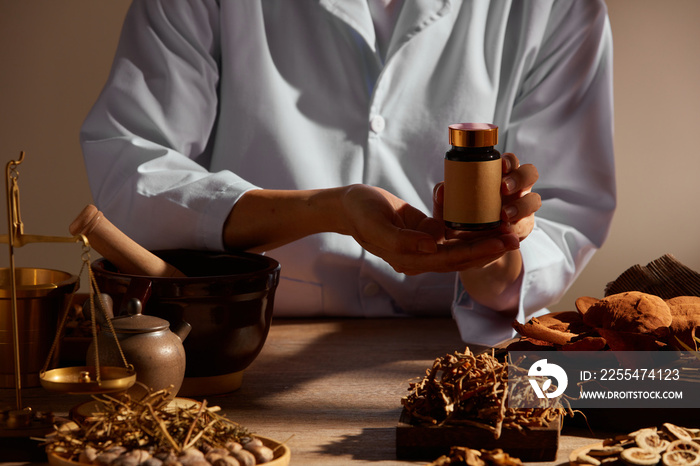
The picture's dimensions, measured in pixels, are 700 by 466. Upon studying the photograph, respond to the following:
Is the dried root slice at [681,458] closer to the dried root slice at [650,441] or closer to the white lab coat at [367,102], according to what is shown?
the dried root slice at [650,441]

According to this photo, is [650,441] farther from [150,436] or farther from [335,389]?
[150,436]

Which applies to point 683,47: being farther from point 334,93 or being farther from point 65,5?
point 65,5

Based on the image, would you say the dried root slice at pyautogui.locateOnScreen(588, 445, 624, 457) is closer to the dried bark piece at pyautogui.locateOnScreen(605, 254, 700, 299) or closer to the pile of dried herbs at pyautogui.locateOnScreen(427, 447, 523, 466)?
the pile of dried herbs at pyautogui.locateOnScreen(427, 447, 523, 466)

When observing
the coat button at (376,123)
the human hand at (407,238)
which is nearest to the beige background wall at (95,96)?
the coat button at (376,123)

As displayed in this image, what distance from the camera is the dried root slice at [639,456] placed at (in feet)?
2.61

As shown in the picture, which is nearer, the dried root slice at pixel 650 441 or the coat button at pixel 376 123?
the dried root slice at pixel 650 441

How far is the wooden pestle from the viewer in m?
1.03

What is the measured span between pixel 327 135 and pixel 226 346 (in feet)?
2.18

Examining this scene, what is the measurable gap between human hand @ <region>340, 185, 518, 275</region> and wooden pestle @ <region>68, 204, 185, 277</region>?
311mm

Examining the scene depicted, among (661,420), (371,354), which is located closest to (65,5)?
(371,354)

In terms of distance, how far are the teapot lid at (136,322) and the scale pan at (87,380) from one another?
0.05m

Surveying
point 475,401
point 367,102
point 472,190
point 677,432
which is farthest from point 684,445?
point 367,102

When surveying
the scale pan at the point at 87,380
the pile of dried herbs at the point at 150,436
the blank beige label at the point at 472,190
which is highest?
the blank beige label at the point at 472,190

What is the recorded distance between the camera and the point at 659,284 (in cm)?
121
